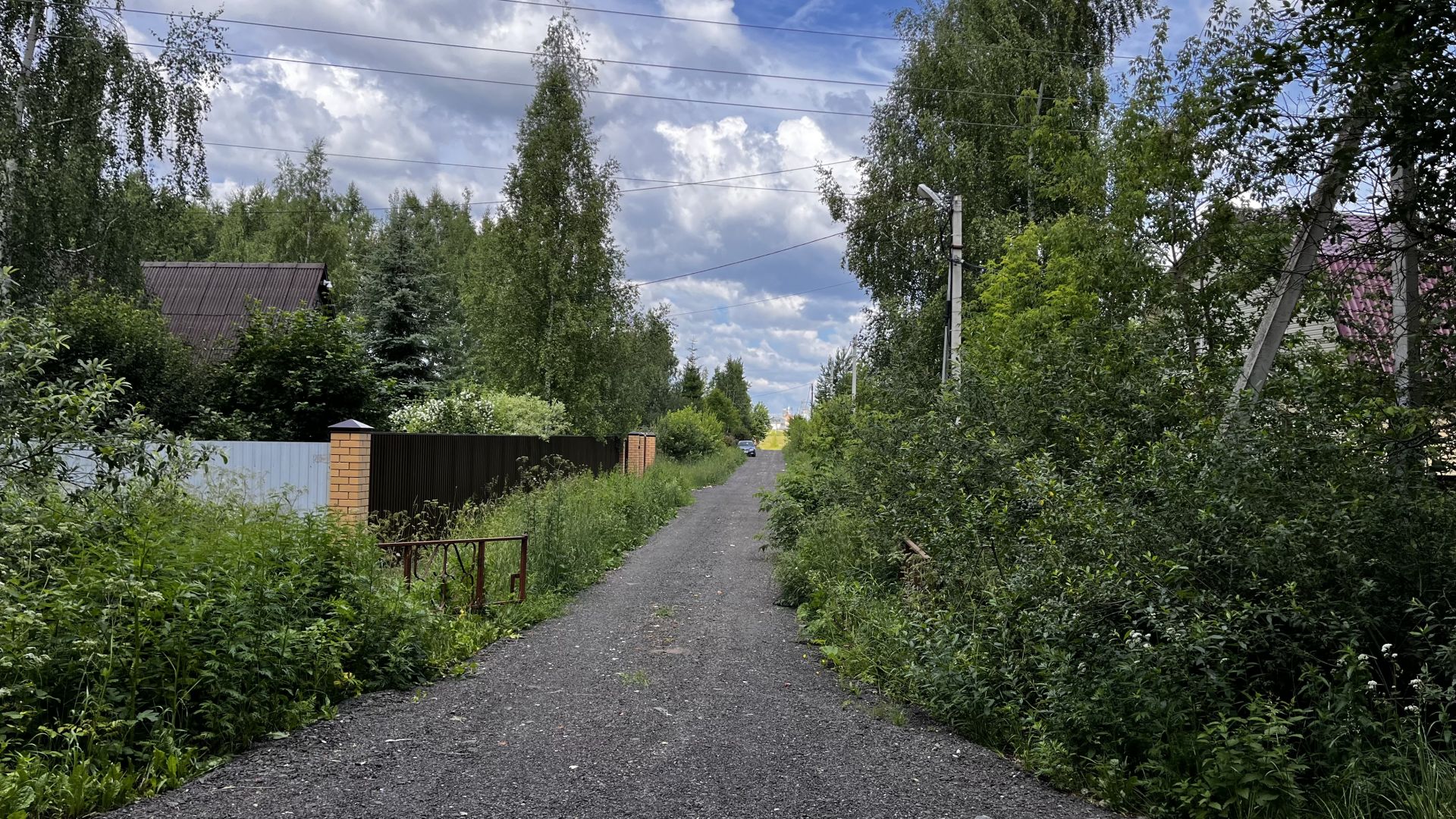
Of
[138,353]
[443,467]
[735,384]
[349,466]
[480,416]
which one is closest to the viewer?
[349,466]

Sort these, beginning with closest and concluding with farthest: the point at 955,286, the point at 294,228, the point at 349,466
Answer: the point at 349,466, the point at 955,286, the point at 294,228

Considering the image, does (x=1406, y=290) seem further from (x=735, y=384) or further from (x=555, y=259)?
(x=735, y=384)

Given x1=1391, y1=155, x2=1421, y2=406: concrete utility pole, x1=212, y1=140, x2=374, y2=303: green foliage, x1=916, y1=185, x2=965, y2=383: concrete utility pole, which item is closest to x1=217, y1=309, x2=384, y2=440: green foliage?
x1=916, y1=185, x2=965, y2=383: concrete utility pole

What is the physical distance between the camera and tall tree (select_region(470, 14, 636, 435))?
72.6 feet

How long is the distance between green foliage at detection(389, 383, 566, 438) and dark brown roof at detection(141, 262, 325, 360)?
737 cm

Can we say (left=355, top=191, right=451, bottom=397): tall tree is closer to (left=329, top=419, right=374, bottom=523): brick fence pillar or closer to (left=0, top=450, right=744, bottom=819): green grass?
(left=329, top=419, right=374, bottom=523): brick fence pillar

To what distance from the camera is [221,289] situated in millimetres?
24094

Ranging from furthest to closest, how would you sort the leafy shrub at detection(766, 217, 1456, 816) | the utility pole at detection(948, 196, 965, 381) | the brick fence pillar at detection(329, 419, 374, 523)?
the utility pole at detection(948, 196, 965, 381) → the brick fence pillar at detection(329, 419, 374, 523) → the leafy shrub at detection(766, 217, 1456, 816)

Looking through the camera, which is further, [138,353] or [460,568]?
[138,353]

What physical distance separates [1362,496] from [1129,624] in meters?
1.29

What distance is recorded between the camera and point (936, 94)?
21.5 meters

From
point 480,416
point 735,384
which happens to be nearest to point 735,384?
point 735,384

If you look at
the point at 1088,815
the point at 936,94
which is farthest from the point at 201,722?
the point at 936,94

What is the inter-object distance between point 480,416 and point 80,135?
7.19 meters
